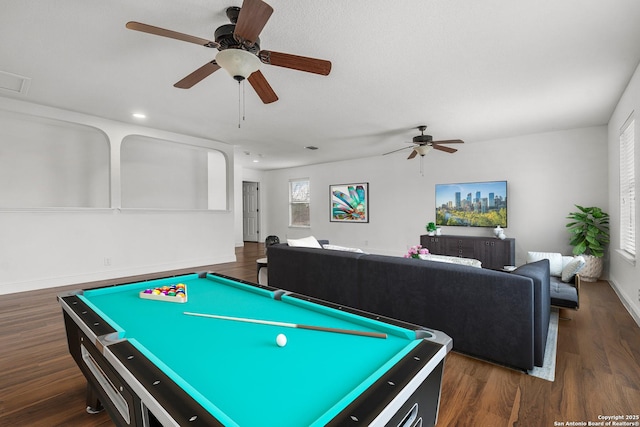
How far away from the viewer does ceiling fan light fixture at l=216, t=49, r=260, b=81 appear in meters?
2.01

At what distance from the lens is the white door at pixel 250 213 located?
10.1 m

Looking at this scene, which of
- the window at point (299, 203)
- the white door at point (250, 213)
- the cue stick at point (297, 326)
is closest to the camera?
the cue stick at point (297, 326)

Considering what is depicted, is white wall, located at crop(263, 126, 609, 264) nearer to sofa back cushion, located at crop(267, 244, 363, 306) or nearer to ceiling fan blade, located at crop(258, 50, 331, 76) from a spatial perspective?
sofa back cushion, located at crop(267, 244, 363, 306)

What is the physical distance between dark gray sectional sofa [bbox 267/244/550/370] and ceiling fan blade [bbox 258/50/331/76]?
1604 millimetres

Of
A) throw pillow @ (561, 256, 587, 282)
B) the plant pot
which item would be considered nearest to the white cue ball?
throw pillow @ (561, 256, 587, 282)

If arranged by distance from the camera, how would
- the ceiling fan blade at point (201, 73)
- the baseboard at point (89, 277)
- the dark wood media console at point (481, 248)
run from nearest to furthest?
the ceiling fan blade at point (201, 73)
the baseboard at point (89, 277)
the dark wood media console at point (481, 248)

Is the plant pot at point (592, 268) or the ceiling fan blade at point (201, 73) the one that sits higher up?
the ceiling fan blade at point (201, 73)

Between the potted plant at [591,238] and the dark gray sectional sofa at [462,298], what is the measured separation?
299 cm

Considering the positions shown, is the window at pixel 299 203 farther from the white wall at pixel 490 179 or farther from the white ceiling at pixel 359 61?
the white ceiling at pixel 359 61

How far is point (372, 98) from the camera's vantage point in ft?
12.3

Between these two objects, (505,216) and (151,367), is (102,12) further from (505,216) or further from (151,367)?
(505,216)

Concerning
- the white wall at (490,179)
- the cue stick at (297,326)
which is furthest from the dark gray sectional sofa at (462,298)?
the white wall at (490,179)

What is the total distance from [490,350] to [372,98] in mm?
2924

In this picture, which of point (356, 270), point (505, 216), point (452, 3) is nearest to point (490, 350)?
point (356, 270)
